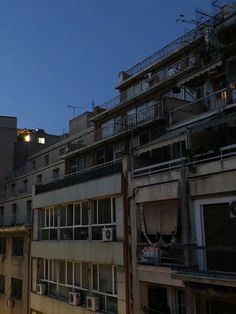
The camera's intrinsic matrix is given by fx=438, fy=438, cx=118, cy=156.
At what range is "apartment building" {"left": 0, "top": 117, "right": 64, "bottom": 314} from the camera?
29219 mm

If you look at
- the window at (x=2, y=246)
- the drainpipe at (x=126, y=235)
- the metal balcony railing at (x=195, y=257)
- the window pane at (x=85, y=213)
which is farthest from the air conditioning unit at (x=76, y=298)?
the window at (x=2, y=246)

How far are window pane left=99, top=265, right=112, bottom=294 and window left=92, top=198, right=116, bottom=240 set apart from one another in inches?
57.4

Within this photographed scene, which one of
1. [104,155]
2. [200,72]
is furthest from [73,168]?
[200,72]

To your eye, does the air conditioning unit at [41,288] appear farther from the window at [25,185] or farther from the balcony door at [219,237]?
the window at [25,185]

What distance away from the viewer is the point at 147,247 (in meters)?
17.2

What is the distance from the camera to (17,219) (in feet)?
110

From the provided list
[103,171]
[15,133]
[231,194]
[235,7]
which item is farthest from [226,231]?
[15,133]

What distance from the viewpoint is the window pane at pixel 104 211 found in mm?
20328

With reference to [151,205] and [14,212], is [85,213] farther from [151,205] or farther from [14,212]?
[14,212]

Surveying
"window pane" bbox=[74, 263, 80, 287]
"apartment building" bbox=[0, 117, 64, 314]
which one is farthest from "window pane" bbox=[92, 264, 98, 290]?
"apartment building" bbox=[0, 117, 64, 314]

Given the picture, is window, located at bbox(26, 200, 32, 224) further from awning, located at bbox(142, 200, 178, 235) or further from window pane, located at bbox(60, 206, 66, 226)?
awning, located at bbox(142, 200, 178, 235)

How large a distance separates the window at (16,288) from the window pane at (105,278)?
36.9 ft

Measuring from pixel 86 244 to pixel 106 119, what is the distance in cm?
1171

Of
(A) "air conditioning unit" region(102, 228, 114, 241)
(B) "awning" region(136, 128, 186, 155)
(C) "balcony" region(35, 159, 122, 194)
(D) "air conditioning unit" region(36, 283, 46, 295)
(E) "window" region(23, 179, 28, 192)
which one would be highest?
(E) "window" region(23, 179, 28, 192)
